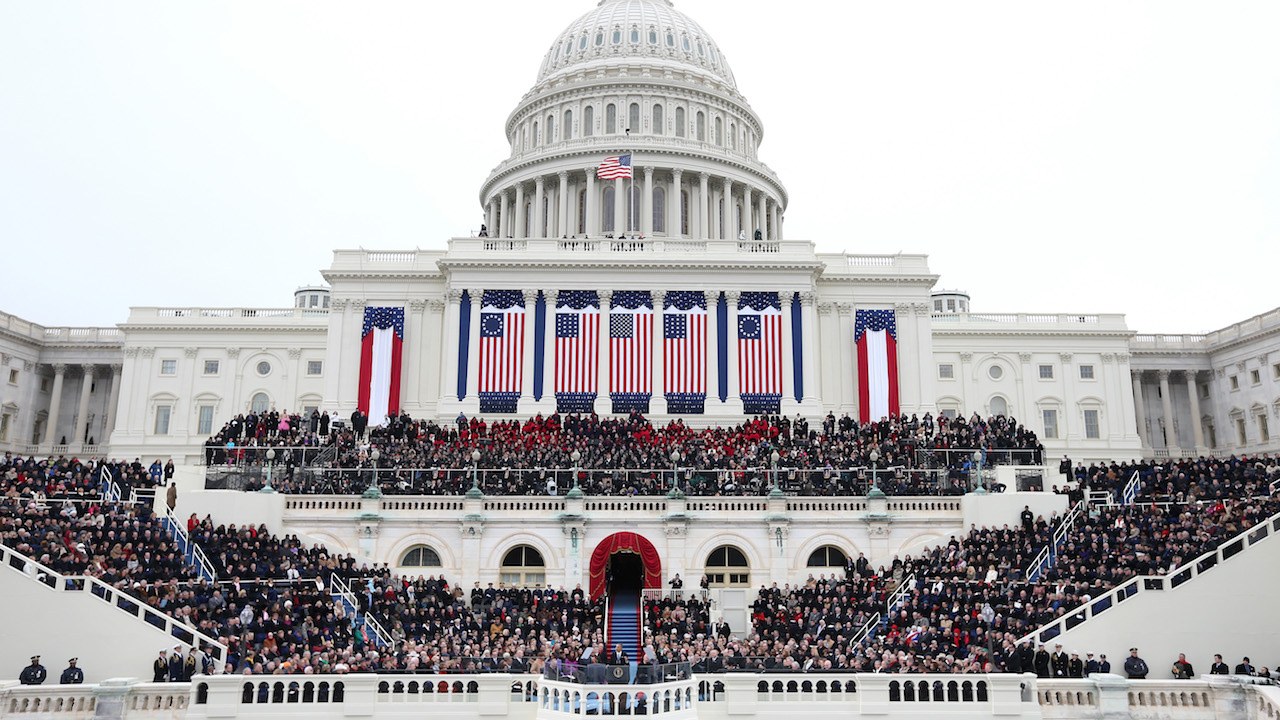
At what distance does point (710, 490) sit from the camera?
4084cm

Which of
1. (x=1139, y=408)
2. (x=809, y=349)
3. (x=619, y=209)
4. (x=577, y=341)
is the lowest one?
(x=809, y=349)

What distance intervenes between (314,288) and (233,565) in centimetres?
6719

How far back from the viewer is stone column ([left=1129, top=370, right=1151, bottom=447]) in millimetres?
85938

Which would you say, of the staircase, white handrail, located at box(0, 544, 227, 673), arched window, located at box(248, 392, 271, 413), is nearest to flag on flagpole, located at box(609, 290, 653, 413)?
the staircase

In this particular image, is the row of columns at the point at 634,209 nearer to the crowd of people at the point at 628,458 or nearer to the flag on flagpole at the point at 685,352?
the flag on flagpole at the point at 685,352

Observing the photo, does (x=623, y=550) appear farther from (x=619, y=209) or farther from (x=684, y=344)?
(x=619, y=209)

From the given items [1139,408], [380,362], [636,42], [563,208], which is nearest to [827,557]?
[380,362]

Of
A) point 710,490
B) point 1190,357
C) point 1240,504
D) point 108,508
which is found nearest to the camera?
point 1240,504

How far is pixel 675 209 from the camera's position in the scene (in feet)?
266

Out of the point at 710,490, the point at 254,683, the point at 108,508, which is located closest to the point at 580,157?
the point at 710,490

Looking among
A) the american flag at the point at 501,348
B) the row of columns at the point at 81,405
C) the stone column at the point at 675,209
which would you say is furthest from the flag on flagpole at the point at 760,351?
the row of columns at the point at 81,405

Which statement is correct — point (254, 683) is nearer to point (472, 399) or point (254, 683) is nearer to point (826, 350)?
point (472, 399)

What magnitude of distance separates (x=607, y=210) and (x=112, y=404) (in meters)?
43.4

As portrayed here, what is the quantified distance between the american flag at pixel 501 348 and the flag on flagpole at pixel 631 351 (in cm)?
534
